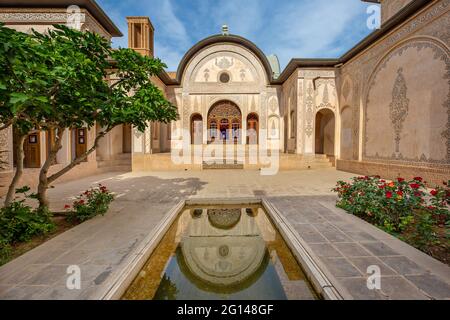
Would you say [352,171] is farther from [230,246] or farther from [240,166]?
[230,246]

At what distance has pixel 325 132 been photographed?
14.5 metres

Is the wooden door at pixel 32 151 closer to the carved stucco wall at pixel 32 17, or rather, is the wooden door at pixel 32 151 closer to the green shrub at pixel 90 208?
the carved stucco wall at pixel 32 17

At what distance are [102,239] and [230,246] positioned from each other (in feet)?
6.54

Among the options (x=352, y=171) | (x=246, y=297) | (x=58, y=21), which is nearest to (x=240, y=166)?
(x=352, y=171)

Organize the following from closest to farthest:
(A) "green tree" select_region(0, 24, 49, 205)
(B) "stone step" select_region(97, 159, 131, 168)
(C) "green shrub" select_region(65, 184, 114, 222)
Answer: (A) "green tree" select_region(0, 24, 49, 205)
(C) "green shrub" select_region(65, 184, 114, 222)
(B) "stone step" select_region(97, 159, 131, 168)

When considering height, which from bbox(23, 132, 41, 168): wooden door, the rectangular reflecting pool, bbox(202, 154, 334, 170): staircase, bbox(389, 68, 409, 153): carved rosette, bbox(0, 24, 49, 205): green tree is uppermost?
bbox(389, 68, 409, 153): carved rosette

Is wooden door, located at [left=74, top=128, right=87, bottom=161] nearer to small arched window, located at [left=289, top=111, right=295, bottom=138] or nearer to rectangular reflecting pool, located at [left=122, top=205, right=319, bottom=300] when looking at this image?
rectangular reflecting pool, located at [left=122, top=205, right=319, bottom=300]

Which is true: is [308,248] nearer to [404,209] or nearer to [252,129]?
[404,209]

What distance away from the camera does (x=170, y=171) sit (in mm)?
12023

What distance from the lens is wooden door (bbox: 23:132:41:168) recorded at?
9094 mm

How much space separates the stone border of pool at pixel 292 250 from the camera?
2.12 m

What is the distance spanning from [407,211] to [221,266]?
3.39 m

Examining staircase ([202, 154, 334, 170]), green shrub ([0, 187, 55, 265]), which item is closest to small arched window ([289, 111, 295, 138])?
staircase ([202, 154, 334, 170])

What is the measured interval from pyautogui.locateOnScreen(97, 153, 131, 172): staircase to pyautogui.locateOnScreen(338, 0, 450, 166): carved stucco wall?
12389mm
